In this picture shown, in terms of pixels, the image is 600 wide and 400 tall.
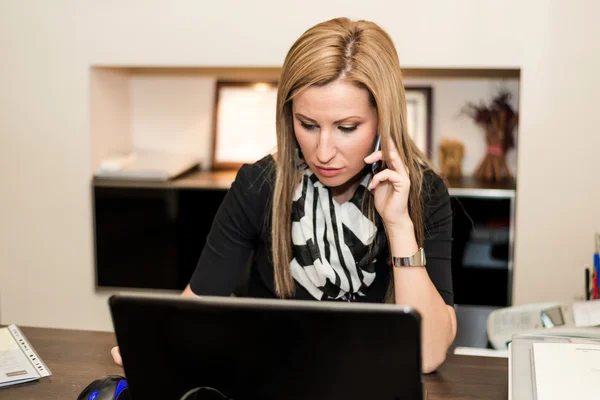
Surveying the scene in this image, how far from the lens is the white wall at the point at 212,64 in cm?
229

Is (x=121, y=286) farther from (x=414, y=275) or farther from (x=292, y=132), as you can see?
(x=414, y=275)

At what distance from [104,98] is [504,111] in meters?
1.43

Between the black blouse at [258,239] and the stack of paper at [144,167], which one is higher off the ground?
the stack of paper at [144,167]

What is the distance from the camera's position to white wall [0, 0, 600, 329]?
2285 millimetres

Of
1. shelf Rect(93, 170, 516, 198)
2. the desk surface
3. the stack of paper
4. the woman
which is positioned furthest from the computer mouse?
the stack of paper

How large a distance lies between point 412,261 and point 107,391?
595 millimetres

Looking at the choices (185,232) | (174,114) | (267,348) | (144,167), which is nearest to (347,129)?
(267,348)

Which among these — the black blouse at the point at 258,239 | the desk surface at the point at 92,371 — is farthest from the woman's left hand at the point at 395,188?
the desk surface at the point at 92,371

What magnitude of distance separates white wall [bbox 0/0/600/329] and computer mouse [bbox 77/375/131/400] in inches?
63.0

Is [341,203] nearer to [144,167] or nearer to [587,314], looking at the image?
[587,314]

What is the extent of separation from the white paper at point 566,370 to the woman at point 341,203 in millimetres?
192

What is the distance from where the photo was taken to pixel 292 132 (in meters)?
1.48

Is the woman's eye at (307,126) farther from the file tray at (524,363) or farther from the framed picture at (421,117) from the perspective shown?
the framed picture at (421,117)

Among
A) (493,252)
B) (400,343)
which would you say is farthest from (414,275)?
(493,252)
